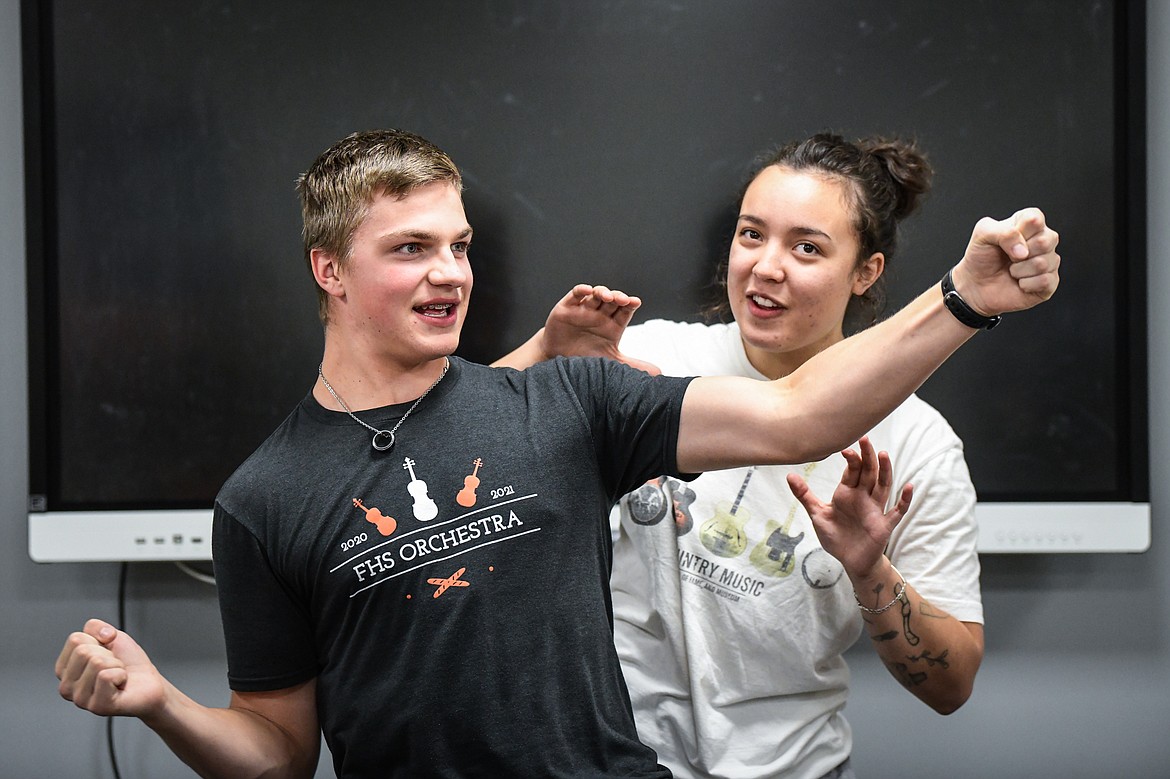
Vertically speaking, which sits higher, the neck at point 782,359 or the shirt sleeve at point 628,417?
the neck at point 782,359

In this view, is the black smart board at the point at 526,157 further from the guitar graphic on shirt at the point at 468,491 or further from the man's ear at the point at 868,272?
the guitar graphic on shirt at the point at 468,491

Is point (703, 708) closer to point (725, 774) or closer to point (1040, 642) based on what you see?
point (725, 774)

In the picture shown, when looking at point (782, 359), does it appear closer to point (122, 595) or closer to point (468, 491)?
point (468, 491)

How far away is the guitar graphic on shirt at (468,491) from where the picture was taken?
3.88 ft

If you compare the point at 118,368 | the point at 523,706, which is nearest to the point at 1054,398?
the point at 523,706

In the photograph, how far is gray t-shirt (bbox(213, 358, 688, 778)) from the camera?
1163 millimetres

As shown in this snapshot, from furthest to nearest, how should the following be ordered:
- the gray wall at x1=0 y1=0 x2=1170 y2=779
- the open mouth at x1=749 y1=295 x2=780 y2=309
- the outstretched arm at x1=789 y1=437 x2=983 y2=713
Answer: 1. the gray wall at x1=0 y1=0 x2=1170 y2=779
2. the open mouth at x1=749 y1=295 x2=780 y2=309
3. the outstretched arm at x1=789 y1=437 x2=983 y2=713

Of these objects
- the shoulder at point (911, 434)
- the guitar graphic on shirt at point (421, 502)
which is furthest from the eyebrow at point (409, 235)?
the shoulder at point (911, 434)

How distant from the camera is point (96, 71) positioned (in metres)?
1.86

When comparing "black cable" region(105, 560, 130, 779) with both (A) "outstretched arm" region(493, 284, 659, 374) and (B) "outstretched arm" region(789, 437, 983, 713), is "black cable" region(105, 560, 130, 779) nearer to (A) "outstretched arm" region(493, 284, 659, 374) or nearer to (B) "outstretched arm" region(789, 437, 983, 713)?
(A) "outstretched arm" region(493, 284, 659, 374)

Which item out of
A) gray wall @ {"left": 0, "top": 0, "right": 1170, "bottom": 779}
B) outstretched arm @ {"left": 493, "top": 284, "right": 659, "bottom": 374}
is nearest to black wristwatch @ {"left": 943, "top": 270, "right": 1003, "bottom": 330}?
outstretched arm @ {"left": 493, "top": 284, "right": 659, "bottom": 374}

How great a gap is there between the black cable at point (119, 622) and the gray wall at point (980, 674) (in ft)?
0.05

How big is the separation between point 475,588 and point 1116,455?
1.32 m

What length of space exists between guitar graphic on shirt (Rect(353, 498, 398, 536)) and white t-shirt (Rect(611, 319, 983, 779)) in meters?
0.50
